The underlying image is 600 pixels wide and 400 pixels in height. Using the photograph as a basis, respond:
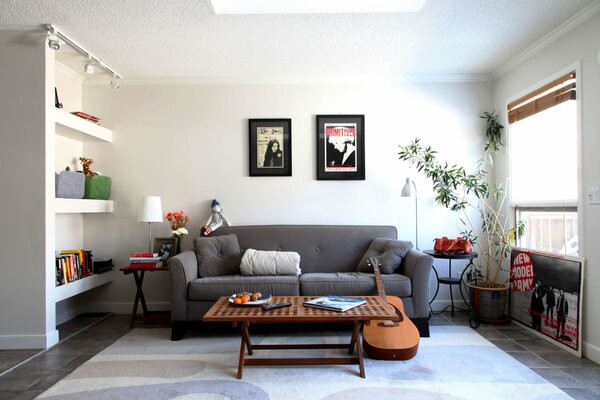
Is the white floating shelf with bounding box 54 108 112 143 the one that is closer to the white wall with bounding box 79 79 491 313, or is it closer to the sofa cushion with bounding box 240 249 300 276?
the white wall with bounding box 79 79 491 313

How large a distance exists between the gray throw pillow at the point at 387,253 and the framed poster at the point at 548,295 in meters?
1.07

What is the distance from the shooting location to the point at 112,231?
3.91m

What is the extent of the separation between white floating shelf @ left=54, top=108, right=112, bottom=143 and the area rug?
2004 millimetres

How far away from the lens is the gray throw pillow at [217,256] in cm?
332

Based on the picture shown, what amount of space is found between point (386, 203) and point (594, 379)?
2.20m

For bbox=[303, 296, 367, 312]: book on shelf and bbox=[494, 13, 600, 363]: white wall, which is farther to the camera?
bbox=[494, 13, 600, 363]: white wall

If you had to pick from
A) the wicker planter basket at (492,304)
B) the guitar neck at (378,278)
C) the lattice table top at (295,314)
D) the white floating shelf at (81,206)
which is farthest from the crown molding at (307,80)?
the lattice table top at (295,314)

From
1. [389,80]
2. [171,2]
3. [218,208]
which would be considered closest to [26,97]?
[171,2]

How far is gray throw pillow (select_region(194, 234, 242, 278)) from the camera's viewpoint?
10.9 feet

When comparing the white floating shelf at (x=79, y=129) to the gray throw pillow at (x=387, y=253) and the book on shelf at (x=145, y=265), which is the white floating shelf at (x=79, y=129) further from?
the gray throw pillow at (x=387, y=253)

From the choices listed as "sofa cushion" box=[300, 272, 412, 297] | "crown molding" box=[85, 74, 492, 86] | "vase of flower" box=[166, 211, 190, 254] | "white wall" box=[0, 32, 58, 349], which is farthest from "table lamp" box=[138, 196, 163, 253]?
"sofa cushion" box=[300, 272, 412, 297]

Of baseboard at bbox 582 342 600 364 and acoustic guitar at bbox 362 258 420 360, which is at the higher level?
acoustic guitar at bbox 362 258 420 360

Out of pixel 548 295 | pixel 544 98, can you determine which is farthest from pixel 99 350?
pixel 544 98

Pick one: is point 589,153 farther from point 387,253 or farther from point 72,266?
point 72,266
